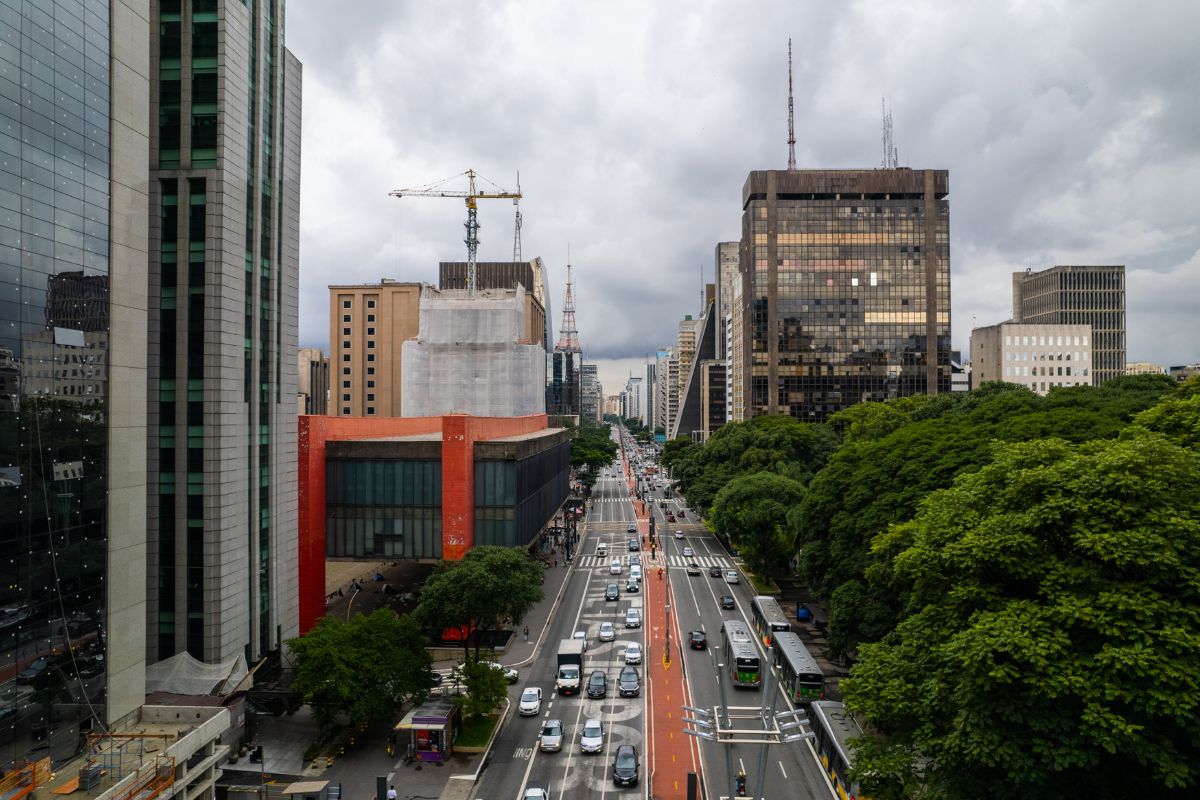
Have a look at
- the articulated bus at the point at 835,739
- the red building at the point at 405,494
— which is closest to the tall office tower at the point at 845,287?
the red building at the point at 405,494

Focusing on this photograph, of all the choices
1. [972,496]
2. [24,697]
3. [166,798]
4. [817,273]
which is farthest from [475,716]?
[817,273]

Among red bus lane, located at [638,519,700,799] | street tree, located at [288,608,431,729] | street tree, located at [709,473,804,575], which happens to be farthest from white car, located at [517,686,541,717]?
street tree, located at [709,473,804,575]

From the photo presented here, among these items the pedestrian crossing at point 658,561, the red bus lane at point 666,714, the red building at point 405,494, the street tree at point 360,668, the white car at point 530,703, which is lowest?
the pedestrian crossing at point 658,561

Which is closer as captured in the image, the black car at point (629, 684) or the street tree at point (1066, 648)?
the street tree at point (1066, 648)

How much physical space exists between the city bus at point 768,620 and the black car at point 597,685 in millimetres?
11068

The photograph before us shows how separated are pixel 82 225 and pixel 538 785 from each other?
96.2ft

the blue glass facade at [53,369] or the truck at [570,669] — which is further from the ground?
the blue glass facade at [53,369]

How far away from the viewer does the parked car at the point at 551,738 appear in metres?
35.2

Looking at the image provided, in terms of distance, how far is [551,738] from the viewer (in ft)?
117

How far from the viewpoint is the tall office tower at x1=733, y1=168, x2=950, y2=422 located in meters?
133

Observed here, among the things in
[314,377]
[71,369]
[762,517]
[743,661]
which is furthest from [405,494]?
[314,377]

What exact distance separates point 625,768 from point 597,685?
1067cm

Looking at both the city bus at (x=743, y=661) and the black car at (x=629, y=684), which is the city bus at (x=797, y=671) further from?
the black car at (x=629, y=684)

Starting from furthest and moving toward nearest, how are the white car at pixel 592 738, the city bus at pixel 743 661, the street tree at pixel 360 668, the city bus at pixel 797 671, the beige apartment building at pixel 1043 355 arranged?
the beige apartment building at pixel 1043 355, the city bus at pixel 743 661, the city bus at pixel 797 671, the white car at pixel 592 738, the street tree at pixel 360 668
